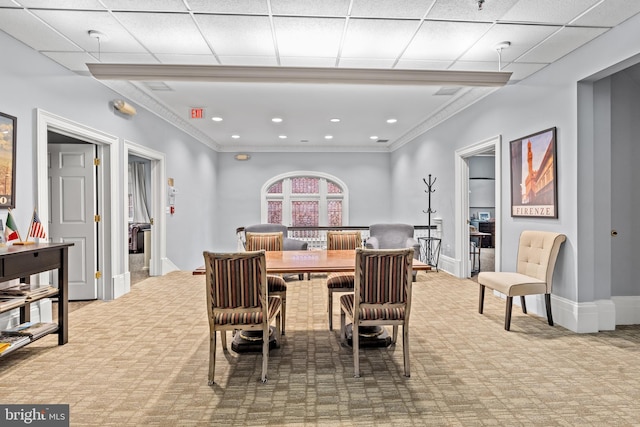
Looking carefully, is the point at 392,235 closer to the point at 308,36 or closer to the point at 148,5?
the point at 308,36

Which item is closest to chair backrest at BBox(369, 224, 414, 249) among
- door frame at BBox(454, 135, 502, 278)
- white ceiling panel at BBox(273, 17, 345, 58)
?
door frame at BBox(454, 135, 502, 278)

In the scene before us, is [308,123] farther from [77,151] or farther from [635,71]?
[635,71]

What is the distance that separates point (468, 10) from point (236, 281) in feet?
8.67

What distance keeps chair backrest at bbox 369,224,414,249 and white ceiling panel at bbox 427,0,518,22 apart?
366cm

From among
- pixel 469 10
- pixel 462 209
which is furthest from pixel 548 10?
pixel 462 209

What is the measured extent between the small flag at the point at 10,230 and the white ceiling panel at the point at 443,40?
3722mm

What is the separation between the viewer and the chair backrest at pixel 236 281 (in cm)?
235

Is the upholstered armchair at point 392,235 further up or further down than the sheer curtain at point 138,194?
further down

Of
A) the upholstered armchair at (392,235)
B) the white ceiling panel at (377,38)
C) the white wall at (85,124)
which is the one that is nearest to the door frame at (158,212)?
the white wall at (85,124)

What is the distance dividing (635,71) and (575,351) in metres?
2.78

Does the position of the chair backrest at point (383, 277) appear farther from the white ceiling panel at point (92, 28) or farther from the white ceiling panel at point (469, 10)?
the white ceiling panel at point (92, 28)

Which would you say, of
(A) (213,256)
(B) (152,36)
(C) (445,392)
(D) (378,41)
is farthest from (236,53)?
(C) (445,392)

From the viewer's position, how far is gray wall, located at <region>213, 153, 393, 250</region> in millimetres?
9523

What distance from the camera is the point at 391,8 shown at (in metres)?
2.76
